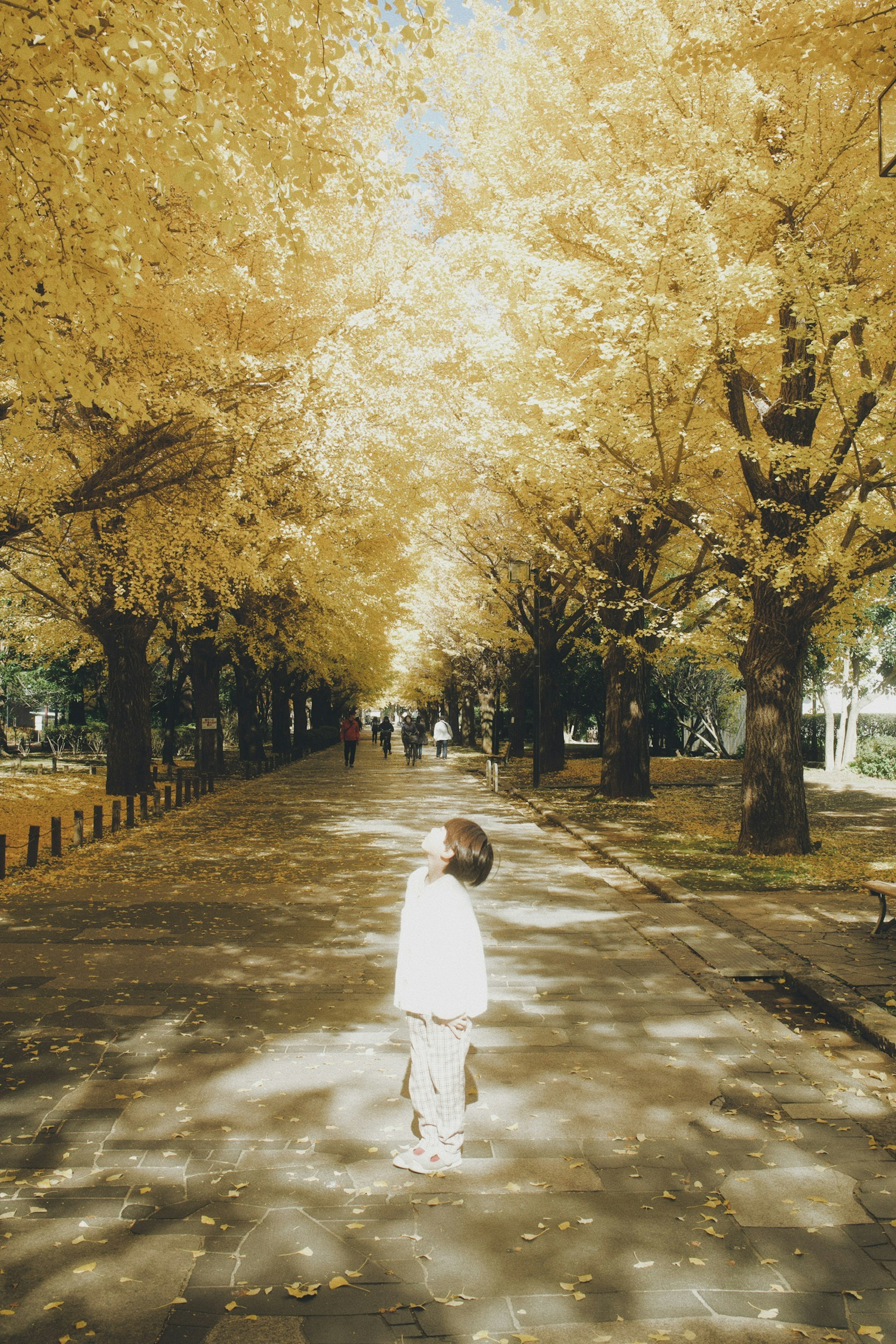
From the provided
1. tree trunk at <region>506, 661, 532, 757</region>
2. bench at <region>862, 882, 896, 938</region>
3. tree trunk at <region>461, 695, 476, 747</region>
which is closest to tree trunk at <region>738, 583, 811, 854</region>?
bench at <region>862, 882, 896, 938</region>

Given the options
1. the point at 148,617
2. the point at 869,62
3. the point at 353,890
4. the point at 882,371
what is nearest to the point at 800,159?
the point at 882,371

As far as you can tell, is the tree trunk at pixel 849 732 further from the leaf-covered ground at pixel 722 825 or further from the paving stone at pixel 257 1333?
the paving stone at pixel 257 1333

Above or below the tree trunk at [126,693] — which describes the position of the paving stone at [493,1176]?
below

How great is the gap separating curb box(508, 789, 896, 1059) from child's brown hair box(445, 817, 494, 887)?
120 inches

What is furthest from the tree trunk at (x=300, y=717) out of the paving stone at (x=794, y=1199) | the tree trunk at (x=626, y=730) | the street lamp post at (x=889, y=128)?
the paving stone at (x=794, y=1199)

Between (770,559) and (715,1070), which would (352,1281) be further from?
(770,559)

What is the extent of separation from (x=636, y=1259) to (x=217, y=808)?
1612 cm

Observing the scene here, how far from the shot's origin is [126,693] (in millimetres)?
18500

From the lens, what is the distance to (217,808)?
18.6 metres

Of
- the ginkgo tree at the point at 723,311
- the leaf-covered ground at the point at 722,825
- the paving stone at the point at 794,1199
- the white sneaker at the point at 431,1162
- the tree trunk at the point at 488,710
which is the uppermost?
the ginkgo tree at the point at 723,311

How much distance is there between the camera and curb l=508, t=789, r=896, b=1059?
225 inches

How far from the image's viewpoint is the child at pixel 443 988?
3998 mm

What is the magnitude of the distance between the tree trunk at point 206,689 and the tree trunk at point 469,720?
72.6 feet

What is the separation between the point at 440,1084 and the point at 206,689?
21.7 m
